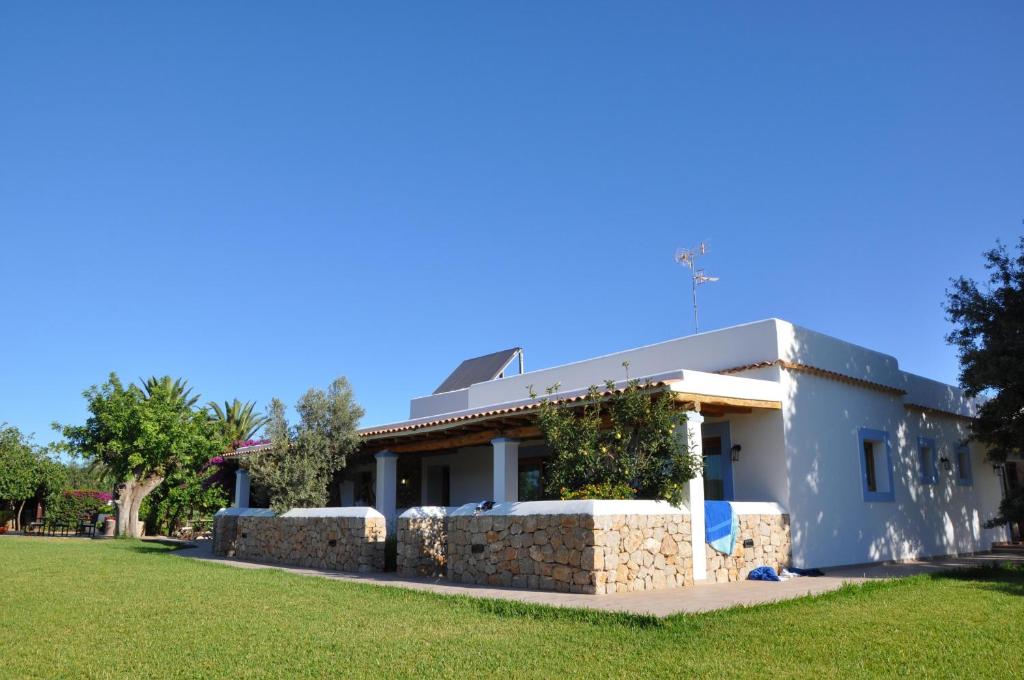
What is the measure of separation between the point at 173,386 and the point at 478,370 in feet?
60.9

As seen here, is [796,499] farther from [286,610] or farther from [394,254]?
[394,254]

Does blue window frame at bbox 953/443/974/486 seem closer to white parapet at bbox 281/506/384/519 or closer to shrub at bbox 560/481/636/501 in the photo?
shrub at bbox 560/481/636/501

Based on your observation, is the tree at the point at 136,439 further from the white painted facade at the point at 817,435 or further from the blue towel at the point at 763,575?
the blue towel at the point at 763,575

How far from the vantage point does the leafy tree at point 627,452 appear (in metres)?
11.5

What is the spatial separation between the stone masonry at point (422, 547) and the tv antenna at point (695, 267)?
9.08 meters

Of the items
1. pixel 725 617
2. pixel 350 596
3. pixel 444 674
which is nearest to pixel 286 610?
pixel 350 596

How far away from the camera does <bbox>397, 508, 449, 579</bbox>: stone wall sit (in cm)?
1350

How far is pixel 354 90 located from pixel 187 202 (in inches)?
188

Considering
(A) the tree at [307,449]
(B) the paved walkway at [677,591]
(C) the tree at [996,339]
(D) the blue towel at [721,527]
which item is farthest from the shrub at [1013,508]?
(A) the tree at [307,449]

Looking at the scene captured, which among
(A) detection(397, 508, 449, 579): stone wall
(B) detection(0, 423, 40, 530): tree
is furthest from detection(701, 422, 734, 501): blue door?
(B) detection(0, 423, 40, 530): tree

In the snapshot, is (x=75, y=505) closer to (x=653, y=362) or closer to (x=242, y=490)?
(x=242, y=490)

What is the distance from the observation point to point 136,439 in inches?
1007

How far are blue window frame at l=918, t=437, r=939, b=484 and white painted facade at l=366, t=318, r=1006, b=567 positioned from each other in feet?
0.50

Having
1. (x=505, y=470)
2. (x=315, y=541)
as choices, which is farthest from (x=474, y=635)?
(x=315, y=541)
